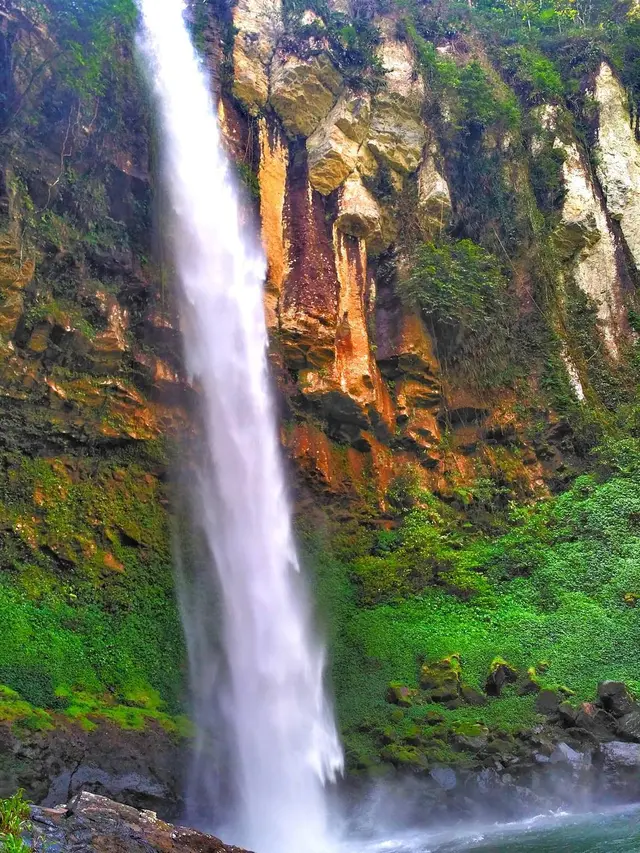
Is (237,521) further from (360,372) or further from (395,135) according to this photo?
(395,135)

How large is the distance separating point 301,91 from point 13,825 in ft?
61.7

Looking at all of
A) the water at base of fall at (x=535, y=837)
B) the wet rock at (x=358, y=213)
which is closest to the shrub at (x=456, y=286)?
the wet rock at (x=358, y=213)

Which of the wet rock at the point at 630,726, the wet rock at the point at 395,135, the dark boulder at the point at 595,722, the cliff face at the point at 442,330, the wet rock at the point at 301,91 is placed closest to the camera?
the wet rock at the point at 630,726

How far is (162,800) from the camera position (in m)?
9.02

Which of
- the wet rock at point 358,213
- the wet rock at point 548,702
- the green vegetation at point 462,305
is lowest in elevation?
the wet rock at point 548,702

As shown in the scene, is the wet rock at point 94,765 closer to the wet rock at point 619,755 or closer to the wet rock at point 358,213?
the wet rock at point 619,755

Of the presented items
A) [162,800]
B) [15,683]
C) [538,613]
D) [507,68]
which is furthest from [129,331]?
[507,68]

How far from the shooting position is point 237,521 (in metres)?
14.3

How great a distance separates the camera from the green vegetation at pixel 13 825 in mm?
4848

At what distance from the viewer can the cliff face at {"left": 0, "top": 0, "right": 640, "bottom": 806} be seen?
11508 mm

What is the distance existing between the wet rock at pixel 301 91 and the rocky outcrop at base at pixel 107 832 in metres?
17.5

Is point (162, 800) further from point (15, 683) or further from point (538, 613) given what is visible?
point (538, 613)

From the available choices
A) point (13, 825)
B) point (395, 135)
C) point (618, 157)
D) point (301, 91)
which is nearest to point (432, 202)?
point (395, 135)

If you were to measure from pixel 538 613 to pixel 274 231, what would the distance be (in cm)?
1129
